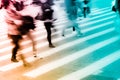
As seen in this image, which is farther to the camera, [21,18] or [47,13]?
[47,13]

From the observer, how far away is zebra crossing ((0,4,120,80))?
291 inches

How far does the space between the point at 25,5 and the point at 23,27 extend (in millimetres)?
733

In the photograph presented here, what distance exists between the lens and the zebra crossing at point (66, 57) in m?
7.40

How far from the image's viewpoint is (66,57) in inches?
352

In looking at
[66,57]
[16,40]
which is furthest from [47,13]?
[16,40]

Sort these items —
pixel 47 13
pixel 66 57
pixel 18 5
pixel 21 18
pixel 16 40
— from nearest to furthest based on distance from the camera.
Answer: pixel 21 18 < pixel 16 40 < pixel 18 5 < pixel 66 57 < pixel 47 13

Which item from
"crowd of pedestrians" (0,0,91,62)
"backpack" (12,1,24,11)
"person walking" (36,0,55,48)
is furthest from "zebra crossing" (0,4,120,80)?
"backpack" (12,1,24,11)

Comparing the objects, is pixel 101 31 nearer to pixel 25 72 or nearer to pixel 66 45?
pixel 66 45

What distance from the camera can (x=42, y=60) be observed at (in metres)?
8.70

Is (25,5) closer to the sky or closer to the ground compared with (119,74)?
closer to the sky

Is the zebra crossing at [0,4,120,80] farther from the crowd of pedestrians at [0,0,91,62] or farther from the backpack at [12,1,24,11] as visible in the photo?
the backpack at [12,1,24,11]

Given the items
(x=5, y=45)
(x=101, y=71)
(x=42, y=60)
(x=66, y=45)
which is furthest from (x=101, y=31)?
(x=101, y=71)

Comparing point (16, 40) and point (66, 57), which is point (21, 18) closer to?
point (16, 40)

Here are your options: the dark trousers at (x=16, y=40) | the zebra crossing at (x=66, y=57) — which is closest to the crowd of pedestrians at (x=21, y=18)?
the dark trousers at (x=16, y=40)
